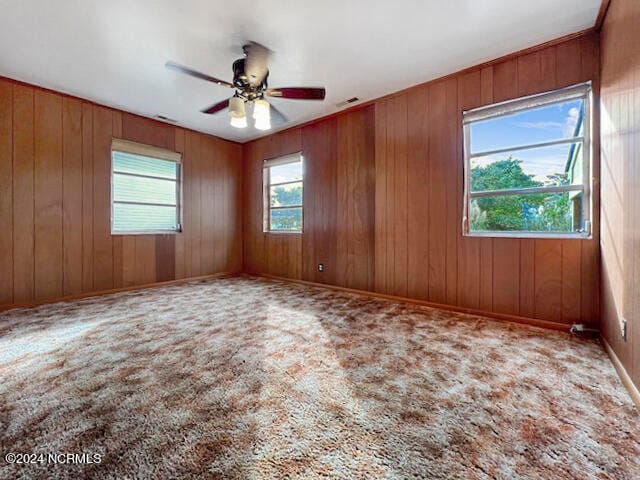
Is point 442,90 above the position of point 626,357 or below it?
above

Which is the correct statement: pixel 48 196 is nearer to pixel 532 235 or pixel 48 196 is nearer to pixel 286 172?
pixel 286 172

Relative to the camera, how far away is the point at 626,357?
164 cm

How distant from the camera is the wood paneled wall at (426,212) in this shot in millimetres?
2477

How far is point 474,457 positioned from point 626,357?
131 cm

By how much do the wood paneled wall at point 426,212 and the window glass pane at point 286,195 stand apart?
0.91 feet

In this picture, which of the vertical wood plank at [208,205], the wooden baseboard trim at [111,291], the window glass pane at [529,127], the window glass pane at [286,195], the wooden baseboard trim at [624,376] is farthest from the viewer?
the vertical wood plank at [208,205]

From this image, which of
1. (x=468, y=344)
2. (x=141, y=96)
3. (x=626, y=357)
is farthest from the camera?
(x=141, y=96)

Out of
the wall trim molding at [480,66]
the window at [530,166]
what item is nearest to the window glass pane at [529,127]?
the window at [530,166]

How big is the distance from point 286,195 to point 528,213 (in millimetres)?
3378

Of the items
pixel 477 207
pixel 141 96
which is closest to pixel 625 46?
pixel 477 207

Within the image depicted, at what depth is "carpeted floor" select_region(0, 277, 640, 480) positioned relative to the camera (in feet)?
3.47

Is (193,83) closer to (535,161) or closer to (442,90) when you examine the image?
(442,90)

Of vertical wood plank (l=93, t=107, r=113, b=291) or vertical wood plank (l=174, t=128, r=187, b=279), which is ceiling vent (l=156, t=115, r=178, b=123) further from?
vertical wood plank (l=93, t=107, r=113, b=291)

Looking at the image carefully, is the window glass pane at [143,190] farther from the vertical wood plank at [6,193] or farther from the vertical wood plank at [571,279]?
the vertical wood plank at [571,279]
